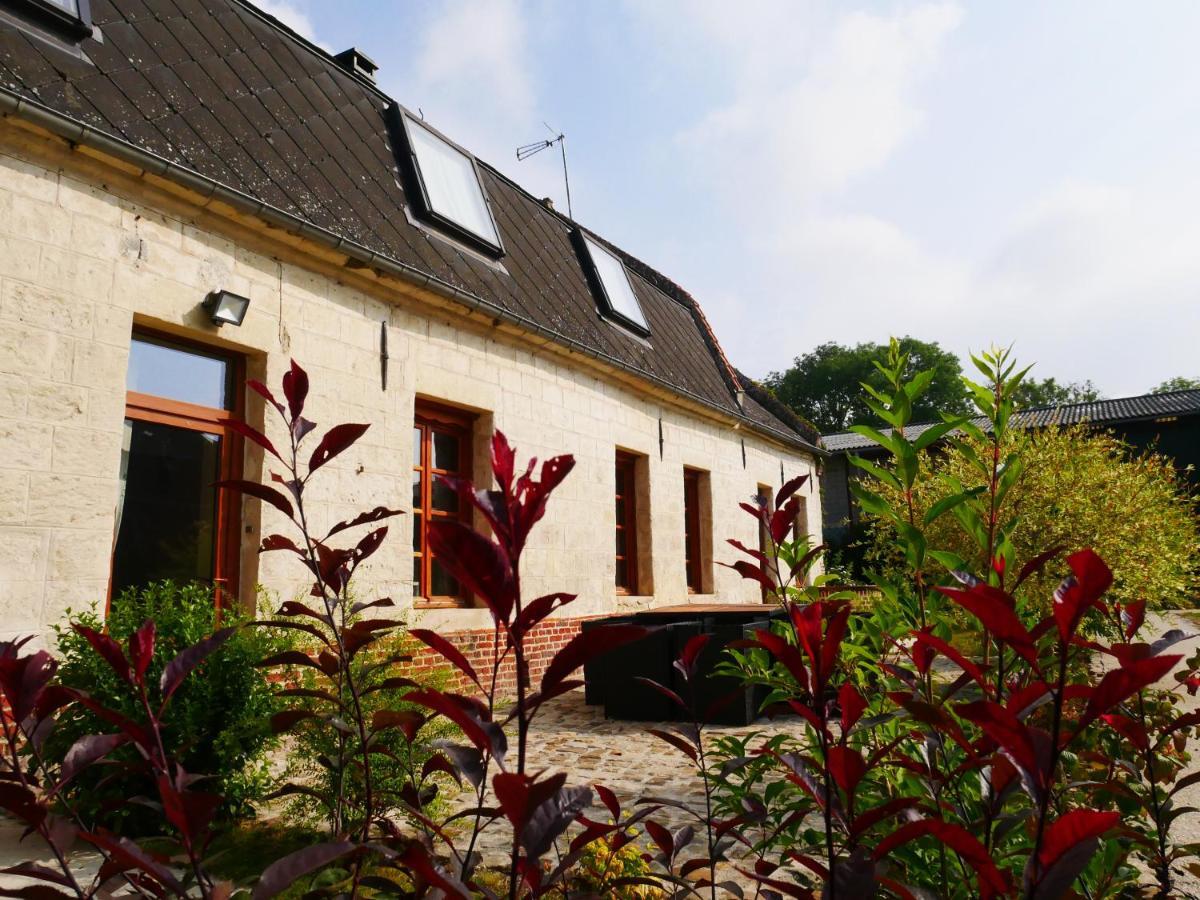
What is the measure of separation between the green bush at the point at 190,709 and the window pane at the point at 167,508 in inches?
54.6

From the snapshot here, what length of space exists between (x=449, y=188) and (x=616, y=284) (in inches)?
134

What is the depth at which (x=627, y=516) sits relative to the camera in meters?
9.53

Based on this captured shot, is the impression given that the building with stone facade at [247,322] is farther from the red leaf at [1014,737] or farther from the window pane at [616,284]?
the red leaf at [1014,737]

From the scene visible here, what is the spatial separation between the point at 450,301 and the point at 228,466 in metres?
2.31

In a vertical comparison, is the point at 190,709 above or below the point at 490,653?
above

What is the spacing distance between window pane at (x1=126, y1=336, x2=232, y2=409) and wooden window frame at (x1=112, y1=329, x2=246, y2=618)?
28 mm

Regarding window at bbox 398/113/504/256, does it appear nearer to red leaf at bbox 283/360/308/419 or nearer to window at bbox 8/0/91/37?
window at bbox 8/0/91/37

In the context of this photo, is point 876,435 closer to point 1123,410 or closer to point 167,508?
point 167,508

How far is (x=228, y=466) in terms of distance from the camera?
16.6ft

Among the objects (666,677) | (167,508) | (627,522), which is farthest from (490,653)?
(627,522)

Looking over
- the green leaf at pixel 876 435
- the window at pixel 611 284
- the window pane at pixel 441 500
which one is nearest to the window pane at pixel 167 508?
the window pane at pixel 441 500

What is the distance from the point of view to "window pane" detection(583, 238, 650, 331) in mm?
10156

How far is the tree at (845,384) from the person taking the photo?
4709cm

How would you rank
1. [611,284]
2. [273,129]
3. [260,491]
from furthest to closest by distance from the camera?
[611,284] < [273,129] < [260,491]
